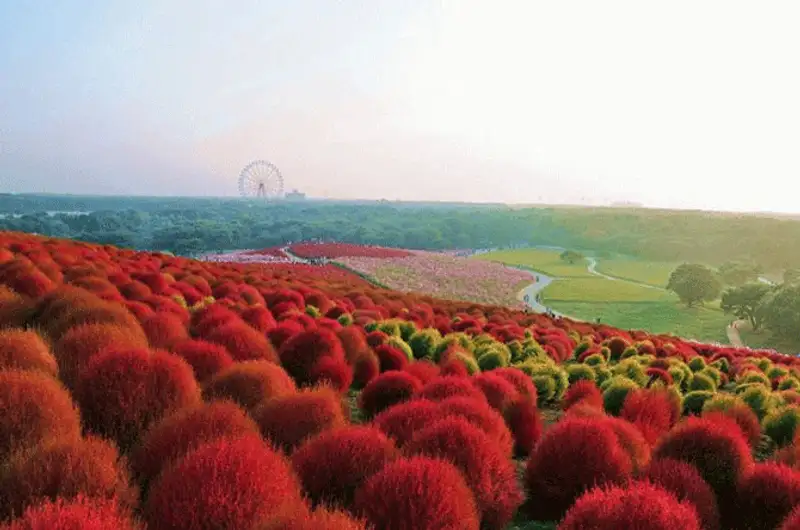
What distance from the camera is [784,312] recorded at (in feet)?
162

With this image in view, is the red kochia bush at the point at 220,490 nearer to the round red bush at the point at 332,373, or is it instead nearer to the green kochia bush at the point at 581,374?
the round red bush at the point at 332,373

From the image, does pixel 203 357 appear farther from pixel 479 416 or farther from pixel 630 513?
pixel 630 513

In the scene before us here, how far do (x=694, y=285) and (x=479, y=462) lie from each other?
69.1 m

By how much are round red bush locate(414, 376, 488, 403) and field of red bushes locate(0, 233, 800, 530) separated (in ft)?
0.09

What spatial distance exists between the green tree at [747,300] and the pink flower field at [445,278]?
71.0 ft

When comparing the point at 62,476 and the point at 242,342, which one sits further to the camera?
the point at 242,342

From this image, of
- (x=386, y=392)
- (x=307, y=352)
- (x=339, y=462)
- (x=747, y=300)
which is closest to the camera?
(x=339, y=462)

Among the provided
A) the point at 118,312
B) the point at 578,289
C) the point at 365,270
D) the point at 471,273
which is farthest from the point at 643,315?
the point at 118,312

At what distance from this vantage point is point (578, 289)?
71625mm

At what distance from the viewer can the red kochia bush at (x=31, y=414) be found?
4.71m

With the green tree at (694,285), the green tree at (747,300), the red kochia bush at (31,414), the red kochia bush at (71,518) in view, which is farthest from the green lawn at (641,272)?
the red kochia bush at (71,518)

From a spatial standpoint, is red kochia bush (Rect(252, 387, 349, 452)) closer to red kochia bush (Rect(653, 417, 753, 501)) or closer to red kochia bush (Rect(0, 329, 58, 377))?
red kochia bush (Rect(0, 329, 58, 377))

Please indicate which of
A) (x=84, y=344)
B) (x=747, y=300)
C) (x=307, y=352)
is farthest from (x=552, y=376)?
(x=747, y=300)

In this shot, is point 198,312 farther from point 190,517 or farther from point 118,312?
point 190,517
